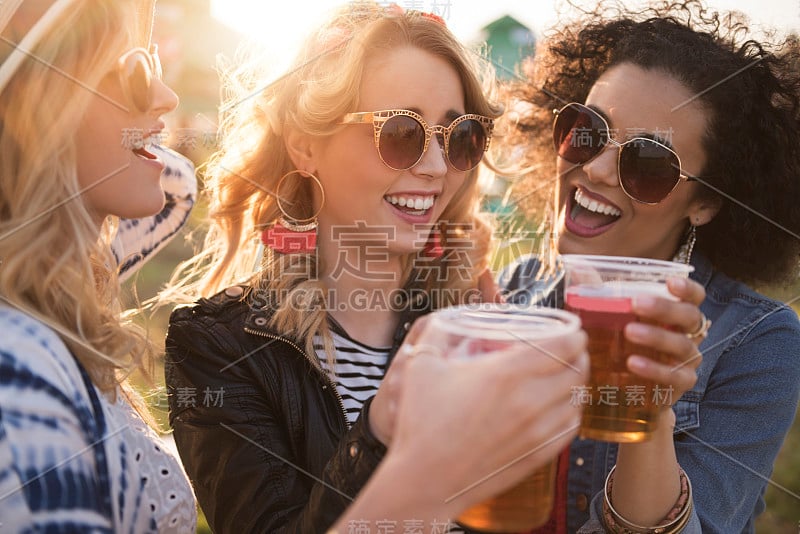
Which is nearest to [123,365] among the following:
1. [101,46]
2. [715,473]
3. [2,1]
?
[101,46]

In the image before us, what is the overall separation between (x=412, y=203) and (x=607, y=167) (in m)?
0.80

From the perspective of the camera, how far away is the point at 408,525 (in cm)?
125

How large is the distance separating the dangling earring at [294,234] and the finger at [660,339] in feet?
4.82

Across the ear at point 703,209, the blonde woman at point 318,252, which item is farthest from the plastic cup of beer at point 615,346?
the ear at point 703,209

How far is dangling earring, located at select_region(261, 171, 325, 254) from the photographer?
273 centimetres

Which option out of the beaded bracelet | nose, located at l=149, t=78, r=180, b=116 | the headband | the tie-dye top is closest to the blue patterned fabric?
the tie-dye top

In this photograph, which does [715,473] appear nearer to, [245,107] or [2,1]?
[245,107]

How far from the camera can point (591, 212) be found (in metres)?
2.85

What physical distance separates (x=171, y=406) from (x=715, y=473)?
1856 mm

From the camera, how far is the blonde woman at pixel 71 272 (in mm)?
1407

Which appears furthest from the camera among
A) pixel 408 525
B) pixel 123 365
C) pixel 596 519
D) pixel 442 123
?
pixel 442 123

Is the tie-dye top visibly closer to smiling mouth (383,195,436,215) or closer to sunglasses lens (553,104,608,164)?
Result: smiling mouth (383,195,436,215)

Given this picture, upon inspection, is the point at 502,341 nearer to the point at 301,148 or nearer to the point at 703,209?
the point at 301,148

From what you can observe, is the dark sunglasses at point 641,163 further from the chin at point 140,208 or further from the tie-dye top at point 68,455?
the tie-dye top at point 68,455
